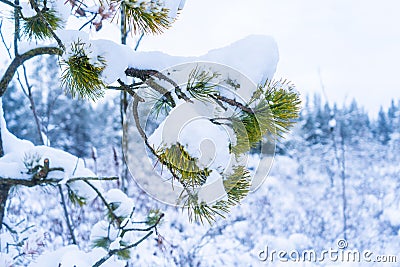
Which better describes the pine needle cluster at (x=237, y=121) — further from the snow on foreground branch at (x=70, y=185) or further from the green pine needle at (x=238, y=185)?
the snow on foreground branch at (x=70, y=185)

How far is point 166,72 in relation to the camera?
89 centimetres

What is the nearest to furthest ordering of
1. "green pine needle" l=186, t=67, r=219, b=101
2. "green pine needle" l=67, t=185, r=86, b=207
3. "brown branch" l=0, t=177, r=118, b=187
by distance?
"green pine needle" l=186, t=67, r=219, b=101 → "brown branch" l=0, t=177, r=118, b=187 → "green pine needle" l=67, t=185, r=86, b=207

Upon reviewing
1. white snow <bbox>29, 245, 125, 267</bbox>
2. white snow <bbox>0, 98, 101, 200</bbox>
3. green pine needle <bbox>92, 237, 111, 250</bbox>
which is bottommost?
white snow <bbox>29, 245, 125, 267</bbox>

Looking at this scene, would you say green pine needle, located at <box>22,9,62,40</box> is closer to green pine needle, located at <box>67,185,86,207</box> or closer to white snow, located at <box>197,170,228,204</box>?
green pine needle, located at <box>67,185,86,207</box>

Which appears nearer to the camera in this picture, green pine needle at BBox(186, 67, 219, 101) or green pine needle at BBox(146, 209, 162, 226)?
green pine needle at BBox(186, 67, 219, 101)

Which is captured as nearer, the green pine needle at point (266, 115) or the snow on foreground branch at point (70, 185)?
the green pine needle at point (266, 115)

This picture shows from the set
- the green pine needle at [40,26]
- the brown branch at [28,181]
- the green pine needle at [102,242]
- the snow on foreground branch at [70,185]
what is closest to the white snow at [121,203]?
the snow on foreground branch at [70,185]

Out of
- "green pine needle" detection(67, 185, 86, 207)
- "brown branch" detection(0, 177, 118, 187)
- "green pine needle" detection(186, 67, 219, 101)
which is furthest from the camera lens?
"green pine needle" detection(67, 185, 86, 207)

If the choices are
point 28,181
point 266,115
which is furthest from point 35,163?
point 266,115

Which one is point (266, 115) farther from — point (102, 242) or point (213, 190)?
point (102, 242)

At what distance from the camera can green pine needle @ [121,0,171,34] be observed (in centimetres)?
84

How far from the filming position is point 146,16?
0.87 metres

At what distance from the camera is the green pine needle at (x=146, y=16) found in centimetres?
84

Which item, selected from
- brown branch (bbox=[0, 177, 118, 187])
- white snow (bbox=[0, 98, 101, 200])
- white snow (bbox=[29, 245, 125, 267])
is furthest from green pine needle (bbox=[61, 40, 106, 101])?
white snow (bbox=[29, 245, 125, 267])
